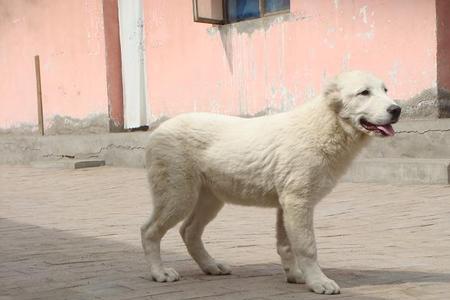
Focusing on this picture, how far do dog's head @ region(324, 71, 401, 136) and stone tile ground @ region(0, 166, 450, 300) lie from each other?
0.88 m

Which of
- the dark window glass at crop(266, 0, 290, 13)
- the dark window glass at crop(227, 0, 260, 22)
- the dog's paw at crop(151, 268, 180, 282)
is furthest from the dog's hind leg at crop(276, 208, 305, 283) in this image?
the dark window glass at crop(227, 0, 260, 22)

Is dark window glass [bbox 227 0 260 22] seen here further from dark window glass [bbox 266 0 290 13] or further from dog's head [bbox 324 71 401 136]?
dog's head [bbox 324 71 401 136]

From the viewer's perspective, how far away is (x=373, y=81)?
4402 millimetres

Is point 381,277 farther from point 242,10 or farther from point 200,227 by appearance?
point 242,10

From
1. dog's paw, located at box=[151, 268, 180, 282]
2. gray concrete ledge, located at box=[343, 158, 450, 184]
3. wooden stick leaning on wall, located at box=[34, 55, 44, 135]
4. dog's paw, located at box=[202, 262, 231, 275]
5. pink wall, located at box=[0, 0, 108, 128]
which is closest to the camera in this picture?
dog's paw, located at box=[151, 268, 180, 282]

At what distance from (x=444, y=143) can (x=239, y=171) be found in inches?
207

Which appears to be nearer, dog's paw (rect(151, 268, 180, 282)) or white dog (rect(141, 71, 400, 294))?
white dog (rect(141, 71, 400, 294))

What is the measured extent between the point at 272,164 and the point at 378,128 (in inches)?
24.1

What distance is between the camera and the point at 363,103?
4344 mm

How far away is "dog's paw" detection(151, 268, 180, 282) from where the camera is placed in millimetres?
4598

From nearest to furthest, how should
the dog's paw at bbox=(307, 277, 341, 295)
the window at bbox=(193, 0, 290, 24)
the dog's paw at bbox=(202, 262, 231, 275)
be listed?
the dog's paw at bbox=(307, 277, 341, 295)
the dog's paw at bbox=(202, 262, 231, 275)
the window at bbox=(193, 0, 290, 24)

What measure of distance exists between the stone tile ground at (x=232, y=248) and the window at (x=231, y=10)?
3.61m

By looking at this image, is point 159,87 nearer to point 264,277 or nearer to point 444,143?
point 444,143

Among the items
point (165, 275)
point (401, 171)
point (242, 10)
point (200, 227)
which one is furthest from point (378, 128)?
point (242, 10)
